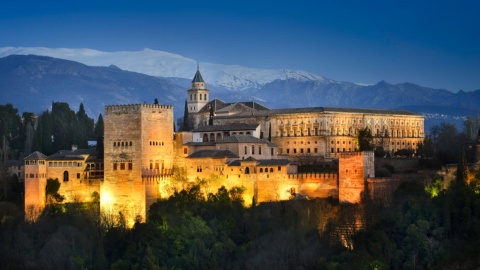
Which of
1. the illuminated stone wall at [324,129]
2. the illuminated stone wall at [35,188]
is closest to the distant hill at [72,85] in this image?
the illuminated stone wall at [324,129]

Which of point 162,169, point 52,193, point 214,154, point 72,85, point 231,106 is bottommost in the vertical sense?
point 52,193

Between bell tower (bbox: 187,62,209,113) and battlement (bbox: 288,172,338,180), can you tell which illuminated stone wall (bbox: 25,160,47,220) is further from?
bell tower (bbox: 187,62,209,113)

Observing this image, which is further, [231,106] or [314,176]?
[231,106]

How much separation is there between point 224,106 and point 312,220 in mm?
27293

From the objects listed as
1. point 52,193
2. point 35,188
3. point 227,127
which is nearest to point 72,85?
point 227,127

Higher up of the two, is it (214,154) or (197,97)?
(197,97)

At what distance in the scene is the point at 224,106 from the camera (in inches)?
2687

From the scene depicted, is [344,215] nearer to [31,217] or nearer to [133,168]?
[133,168]

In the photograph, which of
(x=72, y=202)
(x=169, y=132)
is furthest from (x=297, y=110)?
(x=72, y=202)

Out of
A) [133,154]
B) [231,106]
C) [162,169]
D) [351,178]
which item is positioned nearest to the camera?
[351,178]

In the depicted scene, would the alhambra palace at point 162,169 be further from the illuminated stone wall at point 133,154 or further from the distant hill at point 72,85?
the distant hill at point 72,85

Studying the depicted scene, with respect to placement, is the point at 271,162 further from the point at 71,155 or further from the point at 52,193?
the point at 52,193

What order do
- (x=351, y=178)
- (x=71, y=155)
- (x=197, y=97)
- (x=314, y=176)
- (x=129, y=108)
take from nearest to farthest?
(x=351, y=178)
(x=314, y=176)
(x=129, y=108)
(x=71, y=155)
(x=197, y=97)

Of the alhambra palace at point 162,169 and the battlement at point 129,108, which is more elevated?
the battlement at point 129,108
